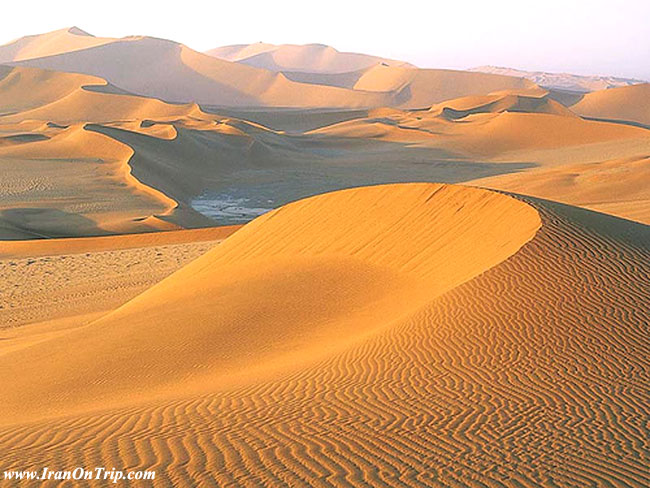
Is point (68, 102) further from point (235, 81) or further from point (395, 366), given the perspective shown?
point (395, 366)

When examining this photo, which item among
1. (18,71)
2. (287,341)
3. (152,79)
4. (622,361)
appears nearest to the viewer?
(622,361)

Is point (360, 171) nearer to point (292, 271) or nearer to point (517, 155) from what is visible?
point (517, 155)

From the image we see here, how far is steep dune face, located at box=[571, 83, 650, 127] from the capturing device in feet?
325

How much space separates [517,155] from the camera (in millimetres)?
55562

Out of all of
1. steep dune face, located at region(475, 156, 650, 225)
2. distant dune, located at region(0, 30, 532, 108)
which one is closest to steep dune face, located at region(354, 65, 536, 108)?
distant dune, located at region(0, 30, 532, 108)

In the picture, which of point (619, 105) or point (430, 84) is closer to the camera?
point (619, 105)

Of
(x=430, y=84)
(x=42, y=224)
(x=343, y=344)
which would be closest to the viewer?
(x=343, y=344)

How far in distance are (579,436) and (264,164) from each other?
44.2 m

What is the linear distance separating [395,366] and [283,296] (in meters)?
4.10

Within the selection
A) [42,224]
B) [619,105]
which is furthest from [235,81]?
[42,224]

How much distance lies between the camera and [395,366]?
23.8 feet

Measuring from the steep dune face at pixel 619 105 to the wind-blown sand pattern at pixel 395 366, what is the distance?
3687 inches

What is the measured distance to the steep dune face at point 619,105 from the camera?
99.2m

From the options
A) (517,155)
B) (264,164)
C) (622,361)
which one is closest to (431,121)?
(517,155)
